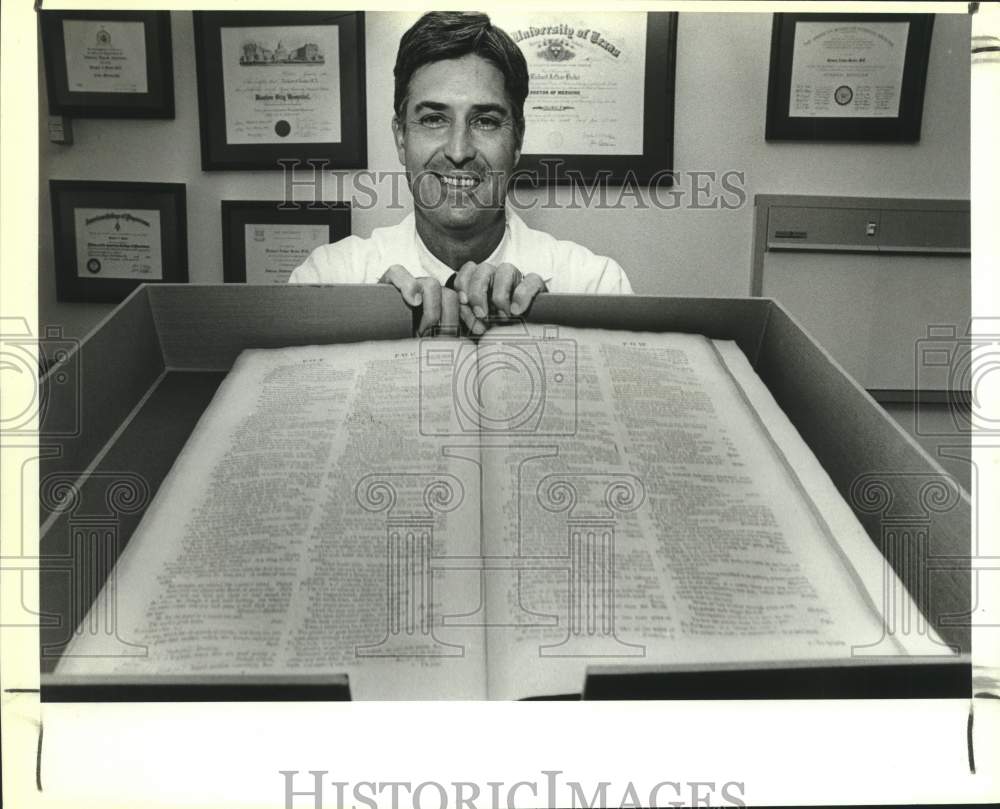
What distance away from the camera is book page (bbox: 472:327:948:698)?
67cm

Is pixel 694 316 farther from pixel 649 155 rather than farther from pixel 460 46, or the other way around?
pixel 460 46

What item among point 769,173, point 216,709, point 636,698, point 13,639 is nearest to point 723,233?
point 769,173

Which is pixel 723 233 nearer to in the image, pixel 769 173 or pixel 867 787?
pixel 769 173

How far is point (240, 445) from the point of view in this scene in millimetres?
735

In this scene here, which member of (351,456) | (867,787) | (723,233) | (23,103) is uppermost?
(23,103)

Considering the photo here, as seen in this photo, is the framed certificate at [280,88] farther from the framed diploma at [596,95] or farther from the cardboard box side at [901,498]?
the cardboard box side at [901,498]

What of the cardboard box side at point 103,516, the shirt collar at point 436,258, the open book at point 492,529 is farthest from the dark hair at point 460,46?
the cardboard box side at point 103,516

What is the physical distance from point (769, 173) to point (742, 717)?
1.57ft

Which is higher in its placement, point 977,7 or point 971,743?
point 977,7

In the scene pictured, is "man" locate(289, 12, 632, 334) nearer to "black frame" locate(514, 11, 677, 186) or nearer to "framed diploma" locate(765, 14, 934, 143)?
"black frame" locate(514, 11, 677, 186)

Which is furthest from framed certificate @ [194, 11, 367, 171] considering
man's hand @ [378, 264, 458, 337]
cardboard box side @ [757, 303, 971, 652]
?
cardboard box side @ [757, 303, 971, 652]

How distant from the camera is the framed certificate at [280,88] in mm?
765

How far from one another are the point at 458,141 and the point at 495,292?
0.45 ft

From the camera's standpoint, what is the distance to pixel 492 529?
28.0 inches
